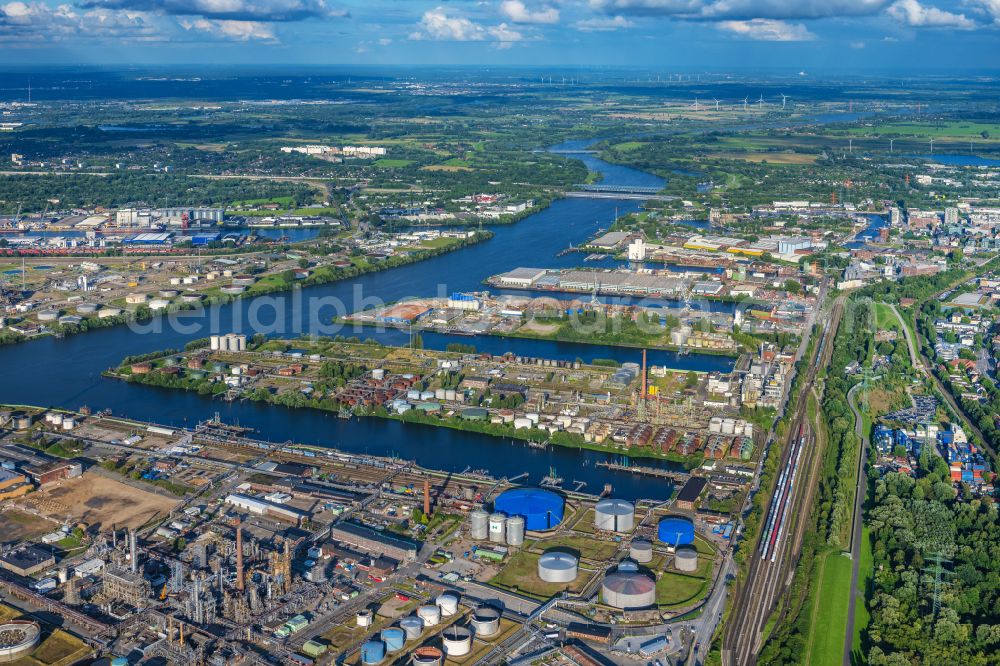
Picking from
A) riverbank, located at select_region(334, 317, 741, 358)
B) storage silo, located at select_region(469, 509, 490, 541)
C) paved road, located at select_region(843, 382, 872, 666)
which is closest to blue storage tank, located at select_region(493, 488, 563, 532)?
storage silo, located at select_region(469, 509, 490, 541)

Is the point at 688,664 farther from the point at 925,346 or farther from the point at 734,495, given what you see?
the point at 925,346

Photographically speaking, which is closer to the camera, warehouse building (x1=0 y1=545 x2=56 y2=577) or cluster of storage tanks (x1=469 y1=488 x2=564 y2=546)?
warehouse building (x1=0 y1=545 x2=56 y2=577)

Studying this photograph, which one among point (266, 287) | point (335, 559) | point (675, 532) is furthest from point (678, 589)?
point (266, 287)

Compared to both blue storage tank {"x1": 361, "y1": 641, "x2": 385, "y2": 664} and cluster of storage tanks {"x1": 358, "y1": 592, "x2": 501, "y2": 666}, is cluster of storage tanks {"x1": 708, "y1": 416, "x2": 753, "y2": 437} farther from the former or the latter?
blue storage tank {"x1": 361, "y1": 641, "x2": 385, "y2": 664}

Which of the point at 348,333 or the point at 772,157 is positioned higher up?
the point at 772,157

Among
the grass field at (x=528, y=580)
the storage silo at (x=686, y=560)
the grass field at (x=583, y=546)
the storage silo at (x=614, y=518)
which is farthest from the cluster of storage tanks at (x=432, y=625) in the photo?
the storage silo at (x=614, y=518)

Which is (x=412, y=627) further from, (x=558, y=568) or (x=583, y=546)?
(x=583, y=546)

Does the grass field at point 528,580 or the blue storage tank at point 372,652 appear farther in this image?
the grass field at point 528,580

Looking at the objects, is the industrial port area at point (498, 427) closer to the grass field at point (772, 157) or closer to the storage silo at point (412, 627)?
the storage silo at point (412, 627)
